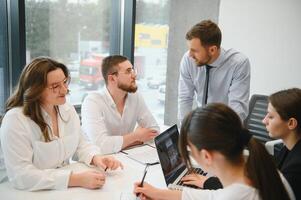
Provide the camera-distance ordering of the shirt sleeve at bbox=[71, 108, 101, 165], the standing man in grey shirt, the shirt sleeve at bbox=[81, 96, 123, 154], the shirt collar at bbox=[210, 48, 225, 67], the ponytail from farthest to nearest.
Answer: the shirt collar at bbox=[210, 48, 225, 67] → the standing man in grey shirt → the shirt sleeve at bbox=[81, 96, 123, 154] → the shirt sleeve at bbox=[71, 108, 101, 165] → the ponytail

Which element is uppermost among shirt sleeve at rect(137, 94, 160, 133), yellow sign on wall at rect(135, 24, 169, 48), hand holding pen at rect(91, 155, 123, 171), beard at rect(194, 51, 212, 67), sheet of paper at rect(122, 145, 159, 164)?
yellow sign on wall at rect(135, 24, 169, 48)

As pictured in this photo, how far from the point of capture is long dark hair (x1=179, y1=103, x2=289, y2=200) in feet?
3.35

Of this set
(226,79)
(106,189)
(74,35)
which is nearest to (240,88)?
(226,79)

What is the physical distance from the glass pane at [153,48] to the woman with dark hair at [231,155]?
2.67 m

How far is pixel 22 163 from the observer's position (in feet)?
4.98

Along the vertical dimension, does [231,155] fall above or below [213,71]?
below

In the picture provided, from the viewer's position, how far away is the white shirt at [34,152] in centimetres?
149

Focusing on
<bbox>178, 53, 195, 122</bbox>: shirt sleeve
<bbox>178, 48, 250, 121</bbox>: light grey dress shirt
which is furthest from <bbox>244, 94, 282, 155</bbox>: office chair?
<bbox>178, 53, 195, 122</bbox>: shirt sleeve

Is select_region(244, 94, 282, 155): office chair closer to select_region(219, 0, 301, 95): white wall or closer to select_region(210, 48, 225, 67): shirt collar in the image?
select_region(219, 0, 301, 95): white wall

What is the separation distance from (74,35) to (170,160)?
193 cm

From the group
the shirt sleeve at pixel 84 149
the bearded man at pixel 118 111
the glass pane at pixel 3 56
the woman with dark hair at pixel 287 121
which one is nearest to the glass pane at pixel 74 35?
the glass pane at pixel 3 56

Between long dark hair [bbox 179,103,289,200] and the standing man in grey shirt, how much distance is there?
120cm

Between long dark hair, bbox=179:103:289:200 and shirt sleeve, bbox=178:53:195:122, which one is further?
shirt sleeve, bbox=178:53:195:122

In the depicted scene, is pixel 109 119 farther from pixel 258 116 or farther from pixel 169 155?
pixel 258 116
